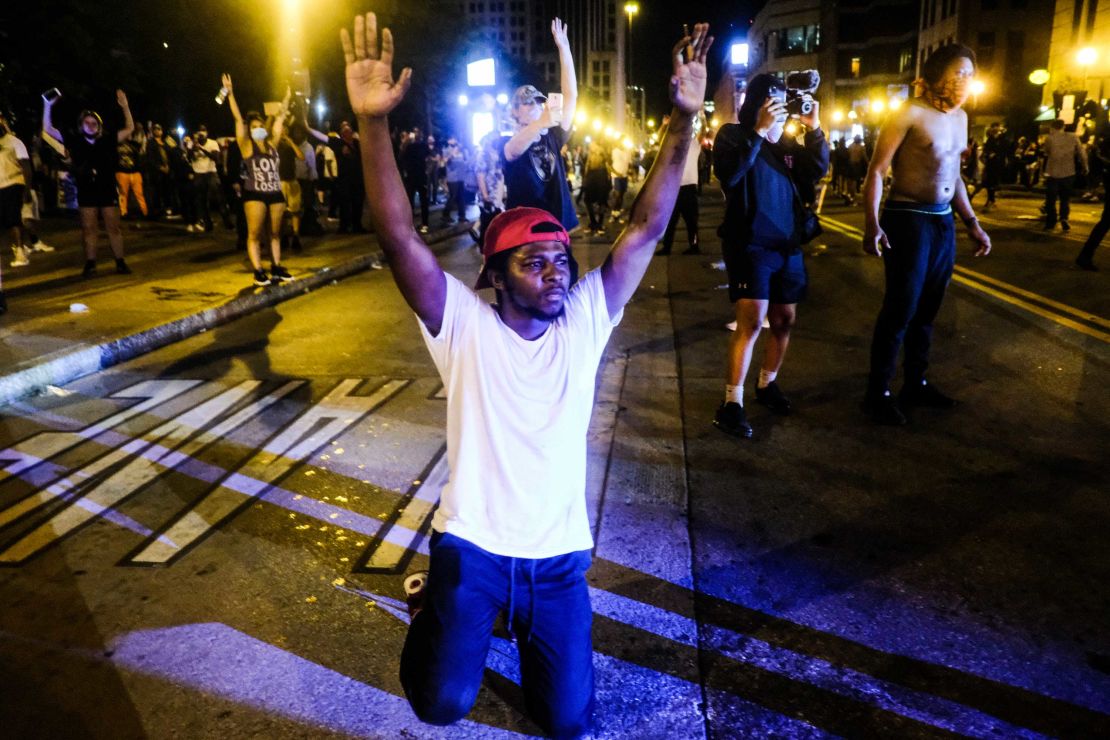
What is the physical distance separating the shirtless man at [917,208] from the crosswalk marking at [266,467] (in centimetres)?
329

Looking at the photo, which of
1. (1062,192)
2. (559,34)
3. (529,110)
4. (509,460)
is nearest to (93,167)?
(529,110)

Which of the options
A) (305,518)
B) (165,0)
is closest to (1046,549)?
(305,518)

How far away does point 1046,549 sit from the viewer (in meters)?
3.50

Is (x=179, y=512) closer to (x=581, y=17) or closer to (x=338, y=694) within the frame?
(x=338, y=694)

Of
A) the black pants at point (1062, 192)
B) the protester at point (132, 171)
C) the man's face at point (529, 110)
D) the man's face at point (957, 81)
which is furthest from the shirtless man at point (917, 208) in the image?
the protester at point (132, 171)

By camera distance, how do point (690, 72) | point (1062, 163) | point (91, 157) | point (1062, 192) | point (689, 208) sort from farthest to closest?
point (1062, 192) → point (1062, 163) → point (689, 208) → point (91, 157) → point (690, 72)

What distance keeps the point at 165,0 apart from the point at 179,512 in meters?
25.6

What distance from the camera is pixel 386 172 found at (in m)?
2.29

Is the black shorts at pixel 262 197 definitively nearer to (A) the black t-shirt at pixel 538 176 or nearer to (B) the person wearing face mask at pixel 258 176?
(B) the person wearing face mask at pixel 258 176

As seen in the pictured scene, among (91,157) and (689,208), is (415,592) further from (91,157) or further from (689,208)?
(689,208)

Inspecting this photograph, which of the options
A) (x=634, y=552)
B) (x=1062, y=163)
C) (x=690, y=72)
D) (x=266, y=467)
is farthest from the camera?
(x=1062, y=163)

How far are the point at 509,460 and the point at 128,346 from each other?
5.93m

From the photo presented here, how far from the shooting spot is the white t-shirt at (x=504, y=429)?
7.91 ft

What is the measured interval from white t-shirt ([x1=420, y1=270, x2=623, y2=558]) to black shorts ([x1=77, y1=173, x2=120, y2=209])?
9013mm
